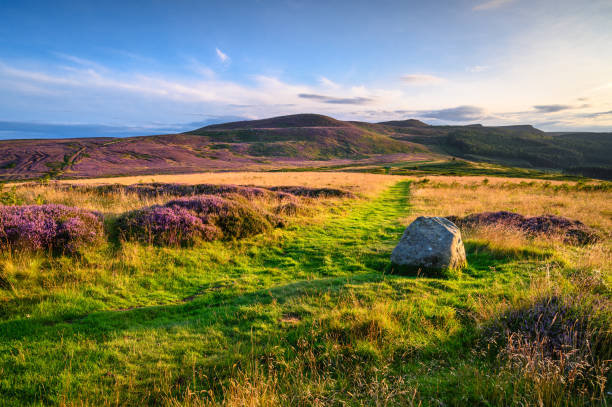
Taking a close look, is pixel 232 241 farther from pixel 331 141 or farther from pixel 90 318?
pixel 331 141

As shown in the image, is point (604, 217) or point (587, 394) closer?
point (587, 394)

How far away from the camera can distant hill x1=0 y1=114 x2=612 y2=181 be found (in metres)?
64.8

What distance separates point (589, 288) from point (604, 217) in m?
14.2

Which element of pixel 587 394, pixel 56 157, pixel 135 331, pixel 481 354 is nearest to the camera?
pixel 587 394

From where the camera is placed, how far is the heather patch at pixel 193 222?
373 inches

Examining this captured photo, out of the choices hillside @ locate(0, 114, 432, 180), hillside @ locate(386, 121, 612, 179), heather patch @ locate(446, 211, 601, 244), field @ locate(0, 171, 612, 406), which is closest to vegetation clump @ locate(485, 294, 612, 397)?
field @ locate(0, 171, 612, 406)

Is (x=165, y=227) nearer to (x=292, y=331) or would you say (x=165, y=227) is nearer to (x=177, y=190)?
(x=292, y=331)

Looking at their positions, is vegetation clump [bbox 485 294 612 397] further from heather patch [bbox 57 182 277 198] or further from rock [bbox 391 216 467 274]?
heather patch [bbox 57 182 277 198]

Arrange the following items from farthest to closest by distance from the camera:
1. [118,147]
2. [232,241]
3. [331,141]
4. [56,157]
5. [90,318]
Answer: [331,141] < [118,147] < [56,157] < [232,241] < [90,318]

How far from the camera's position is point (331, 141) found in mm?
141250

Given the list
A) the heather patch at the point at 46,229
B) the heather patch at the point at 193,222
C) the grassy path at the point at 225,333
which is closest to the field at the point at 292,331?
the grassy path at the point at 225,333

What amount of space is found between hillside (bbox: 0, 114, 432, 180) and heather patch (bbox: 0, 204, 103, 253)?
38.5 feet

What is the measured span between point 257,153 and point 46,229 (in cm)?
10877

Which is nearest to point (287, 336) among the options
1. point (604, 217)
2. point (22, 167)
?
point (604, 217)
